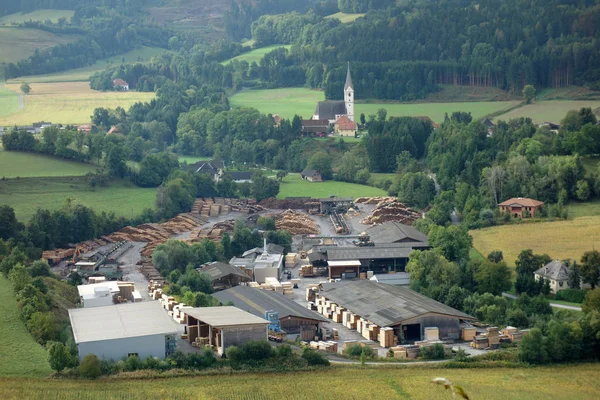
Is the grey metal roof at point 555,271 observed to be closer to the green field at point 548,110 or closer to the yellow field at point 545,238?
the yellow field at point 545,238

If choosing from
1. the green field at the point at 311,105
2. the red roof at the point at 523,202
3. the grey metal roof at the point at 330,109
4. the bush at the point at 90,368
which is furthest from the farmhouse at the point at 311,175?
the bush at the point at 90,368

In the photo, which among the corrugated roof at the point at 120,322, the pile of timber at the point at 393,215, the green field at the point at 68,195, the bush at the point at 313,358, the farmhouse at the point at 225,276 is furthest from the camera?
the pile of timber at the point at 393,215

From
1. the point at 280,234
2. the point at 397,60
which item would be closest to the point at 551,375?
the point at 280,234

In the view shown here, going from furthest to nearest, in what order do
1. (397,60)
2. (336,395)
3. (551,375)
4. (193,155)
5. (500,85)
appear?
1. (397,60)
2. (500,85)
3. (193,155)
4. (551,375)
5. (336,395)

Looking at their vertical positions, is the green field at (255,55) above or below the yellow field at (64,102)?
above

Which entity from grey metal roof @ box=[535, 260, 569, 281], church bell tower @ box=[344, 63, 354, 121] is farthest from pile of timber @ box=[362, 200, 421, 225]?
church bell tower @ box=[344, 63, 354, 121]

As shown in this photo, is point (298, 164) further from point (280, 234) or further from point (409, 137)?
point (280, 234)

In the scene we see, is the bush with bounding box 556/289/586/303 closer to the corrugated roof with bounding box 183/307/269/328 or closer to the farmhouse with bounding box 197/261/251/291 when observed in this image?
the corrugated roof with bounding box 183/307/269/328
